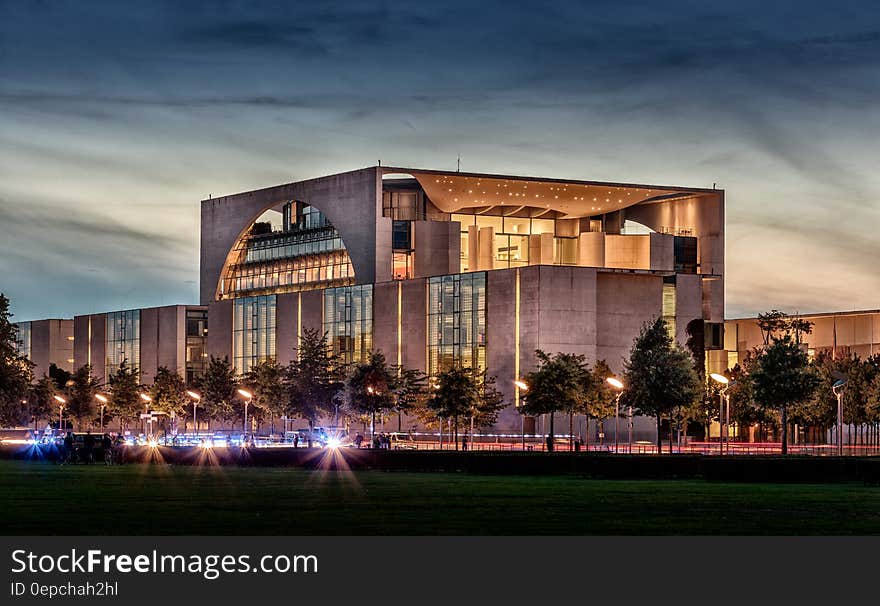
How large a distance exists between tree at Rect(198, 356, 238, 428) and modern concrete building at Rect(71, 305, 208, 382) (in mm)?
21711

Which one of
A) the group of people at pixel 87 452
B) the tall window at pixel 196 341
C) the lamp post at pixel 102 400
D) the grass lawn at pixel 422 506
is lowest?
the group of people at pixel 87 452

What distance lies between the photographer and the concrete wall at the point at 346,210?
145m

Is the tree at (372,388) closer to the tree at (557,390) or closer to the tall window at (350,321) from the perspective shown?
the tree at (557,390)

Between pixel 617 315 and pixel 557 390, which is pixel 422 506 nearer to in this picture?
pixel 557 390

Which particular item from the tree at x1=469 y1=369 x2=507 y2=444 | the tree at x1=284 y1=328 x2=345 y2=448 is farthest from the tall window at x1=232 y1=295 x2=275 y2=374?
the tree at x1=469 y1=369 x2=507 y2=444

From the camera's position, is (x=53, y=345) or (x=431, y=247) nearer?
(x=431, y=247)

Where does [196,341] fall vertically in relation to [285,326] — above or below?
below

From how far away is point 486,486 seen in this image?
47844mm

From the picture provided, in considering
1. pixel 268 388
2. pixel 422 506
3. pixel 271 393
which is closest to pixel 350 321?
pixel 268 388

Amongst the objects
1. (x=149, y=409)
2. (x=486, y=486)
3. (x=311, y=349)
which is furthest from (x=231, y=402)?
(x=486, y=486)

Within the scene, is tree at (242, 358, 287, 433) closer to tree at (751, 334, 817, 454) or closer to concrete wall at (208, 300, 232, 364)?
concrete wall at (208, 300, 232, 364)

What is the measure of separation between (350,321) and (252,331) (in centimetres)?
1759

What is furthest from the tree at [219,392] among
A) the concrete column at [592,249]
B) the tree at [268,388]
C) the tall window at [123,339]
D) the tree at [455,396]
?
the tree at [455,396]

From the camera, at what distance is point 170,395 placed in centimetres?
15375
